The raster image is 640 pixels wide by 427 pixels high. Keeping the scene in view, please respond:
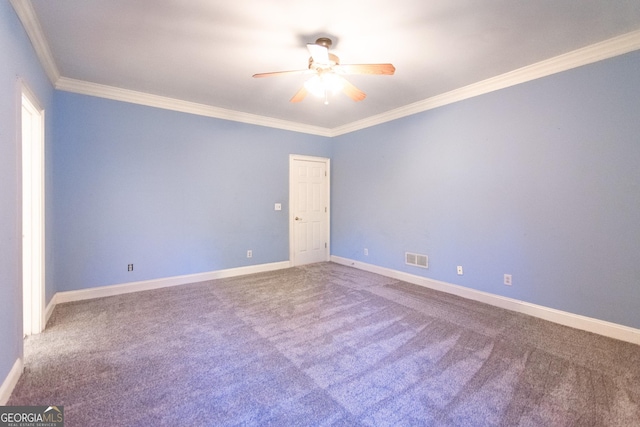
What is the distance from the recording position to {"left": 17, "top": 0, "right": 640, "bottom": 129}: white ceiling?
6.83 ft

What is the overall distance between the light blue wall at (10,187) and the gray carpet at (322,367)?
13.9 inches

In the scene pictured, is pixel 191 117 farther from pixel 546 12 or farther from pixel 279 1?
pixel 546 12

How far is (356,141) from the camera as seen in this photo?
5.22 meters

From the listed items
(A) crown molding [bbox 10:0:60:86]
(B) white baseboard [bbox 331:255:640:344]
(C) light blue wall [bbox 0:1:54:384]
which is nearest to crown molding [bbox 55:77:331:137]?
(A) crown molding [bbox 10:0:60:86]

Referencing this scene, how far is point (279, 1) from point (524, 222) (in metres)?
3.25

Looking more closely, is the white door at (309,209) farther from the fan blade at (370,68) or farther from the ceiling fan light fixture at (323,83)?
the fan blade at (370,68)

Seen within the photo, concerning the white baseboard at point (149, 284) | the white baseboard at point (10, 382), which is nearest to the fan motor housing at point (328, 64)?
the white baseboard at point (10, 382)

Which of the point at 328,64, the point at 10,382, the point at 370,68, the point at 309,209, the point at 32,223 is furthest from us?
the point at 309,209

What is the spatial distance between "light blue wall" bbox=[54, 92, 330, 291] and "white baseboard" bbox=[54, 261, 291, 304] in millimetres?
73

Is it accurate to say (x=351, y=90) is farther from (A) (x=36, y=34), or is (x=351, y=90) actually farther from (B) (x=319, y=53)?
(A) (x=36, y=34)

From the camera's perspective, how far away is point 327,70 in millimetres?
2496

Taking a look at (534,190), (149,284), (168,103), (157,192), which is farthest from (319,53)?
(149,284)

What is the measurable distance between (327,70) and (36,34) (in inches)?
97.2

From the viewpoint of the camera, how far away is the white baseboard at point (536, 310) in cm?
250
